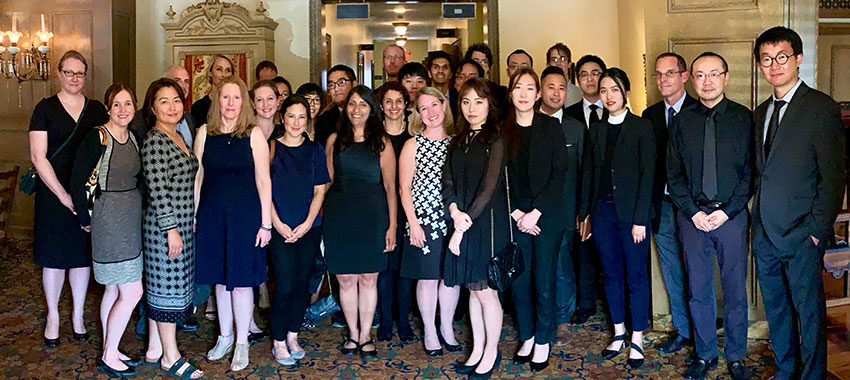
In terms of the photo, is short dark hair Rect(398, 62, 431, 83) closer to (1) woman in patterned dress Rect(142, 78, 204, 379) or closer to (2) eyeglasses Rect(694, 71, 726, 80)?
(1) woman in patterned dress Rect(142, 78, 204, 379)

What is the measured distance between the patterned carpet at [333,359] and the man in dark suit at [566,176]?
18 centimetres

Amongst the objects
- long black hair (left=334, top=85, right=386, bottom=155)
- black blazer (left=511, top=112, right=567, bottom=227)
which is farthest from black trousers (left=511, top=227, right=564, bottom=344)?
long black hair (left=334, top=85, right=386, bottom=155)

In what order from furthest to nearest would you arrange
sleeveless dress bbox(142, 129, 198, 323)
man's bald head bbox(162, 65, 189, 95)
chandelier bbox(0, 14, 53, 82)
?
chandelier bbox(0, 14, 53, 82) → man's bald head bbox(162, 65, 189, 95) → sleeveless dress bbox(142, 129, 198, 323)

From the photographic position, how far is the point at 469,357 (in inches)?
148

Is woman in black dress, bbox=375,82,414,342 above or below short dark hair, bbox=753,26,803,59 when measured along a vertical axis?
below

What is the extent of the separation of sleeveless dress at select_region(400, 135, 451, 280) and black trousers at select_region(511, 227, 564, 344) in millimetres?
408

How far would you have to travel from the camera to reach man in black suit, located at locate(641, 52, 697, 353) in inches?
150

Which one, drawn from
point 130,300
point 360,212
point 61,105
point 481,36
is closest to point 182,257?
point 130,300

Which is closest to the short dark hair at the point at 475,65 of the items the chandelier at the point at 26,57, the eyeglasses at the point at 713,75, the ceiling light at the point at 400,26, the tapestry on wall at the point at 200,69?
the eyeglasses at the point at 713,75

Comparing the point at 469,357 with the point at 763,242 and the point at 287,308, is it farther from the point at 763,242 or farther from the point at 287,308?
the point at 763,242

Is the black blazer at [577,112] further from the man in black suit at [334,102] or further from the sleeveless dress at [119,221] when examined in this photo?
the sleeveless dress at [119,221]

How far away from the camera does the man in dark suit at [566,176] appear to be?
3.88m

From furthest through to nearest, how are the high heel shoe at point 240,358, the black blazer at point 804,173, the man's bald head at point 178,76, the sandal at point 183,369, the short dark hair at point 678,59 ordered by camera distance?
the man's bald head at point 178,76
the short dark hair at point 678,59
the high heel shoe at point 240,358
the sandal at point 183,369
the black blazer at point 804,173

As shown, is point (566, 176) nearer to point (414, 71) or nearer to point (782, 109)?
point (782, 109)
